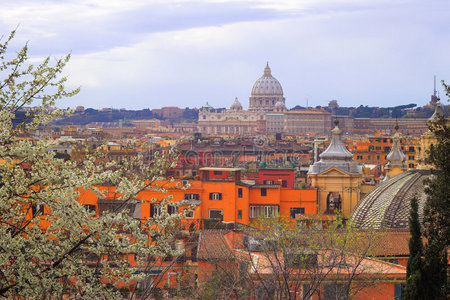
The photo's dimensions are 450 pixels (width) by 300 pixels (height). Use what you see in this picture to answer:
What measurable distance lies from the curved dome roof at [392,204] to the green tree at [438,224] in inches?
181

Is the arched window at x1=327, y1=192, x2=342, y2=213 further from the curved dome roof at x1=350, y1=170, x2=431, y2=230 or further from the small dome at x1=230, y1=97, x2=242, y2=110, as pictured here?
the small dome at x1=230, y1=97, x2=242, y2=110

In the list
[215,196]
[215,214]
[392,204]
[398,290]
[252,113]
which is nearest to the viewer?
[398,290]

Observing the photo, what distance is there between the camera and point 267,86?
17962cm

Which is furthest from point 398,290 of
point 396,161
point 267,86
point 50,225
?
point 267,86

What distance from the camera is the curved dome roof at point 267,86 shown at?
588ft

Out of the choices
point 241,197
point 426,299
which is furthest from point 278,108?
point 426,299

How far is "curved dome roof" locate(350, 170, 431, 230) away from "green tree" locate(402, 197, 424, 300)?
5.22 metres

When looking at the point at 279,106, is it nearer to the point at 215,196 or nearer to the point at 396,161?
the point at 396,161

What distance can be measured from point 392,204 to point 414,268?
719 cm

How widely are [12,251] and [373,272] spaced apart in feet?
23.7

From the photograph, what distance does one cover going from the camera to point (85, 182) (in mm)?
6250

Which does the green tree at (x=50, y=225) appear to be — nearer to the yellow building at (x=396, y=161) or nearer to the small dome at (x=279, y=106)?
the yellow building at (x=396, y=161)

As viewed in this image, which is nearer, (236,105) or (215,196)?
(215,196)

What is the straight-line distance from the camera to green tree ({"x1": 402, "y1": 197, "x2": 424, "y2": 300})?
11078 millimetres
